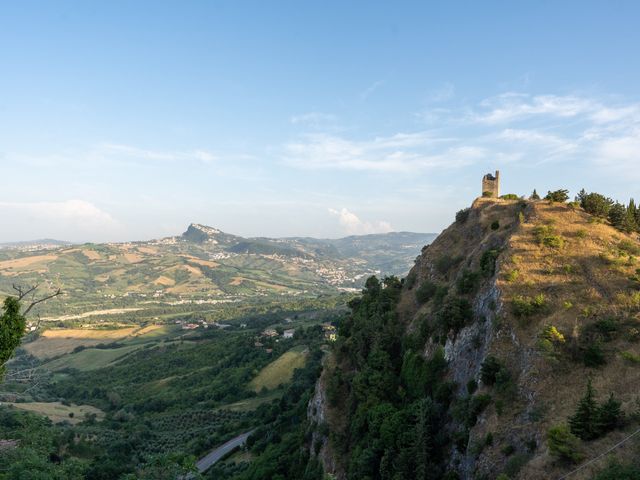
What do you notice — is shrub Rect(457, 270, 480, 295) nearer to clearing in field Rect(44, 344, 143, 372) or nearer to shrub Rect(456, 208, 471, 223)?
shrub Rect(456, 208, 471, 223)

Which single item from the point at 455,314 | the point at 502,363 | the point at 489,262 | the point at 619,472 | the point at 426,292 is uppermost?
the point at 489,262

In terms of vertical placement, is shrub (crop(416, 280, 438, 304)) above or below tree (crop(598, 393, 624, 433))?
above

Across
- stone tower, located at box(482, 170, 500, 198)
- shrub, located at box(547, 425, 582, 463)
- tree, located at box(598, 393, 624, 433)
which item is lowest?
shrub, located at box(547, 425, 582, 463)

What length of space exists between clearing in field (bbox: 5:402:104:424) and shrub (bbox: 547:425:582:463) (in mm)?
113952

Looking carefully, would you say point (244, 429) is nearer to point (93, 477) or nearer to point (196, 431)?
point (196, 431)

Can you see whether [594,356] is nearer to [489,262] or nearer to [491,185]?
[489,262]

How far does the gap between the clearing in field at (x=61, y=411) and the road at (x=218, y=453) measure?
1908 inches

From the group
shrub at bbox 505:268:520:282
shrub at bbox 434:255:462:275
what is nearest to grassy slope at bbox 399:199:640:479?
shrub at bbox 505:268:520:282

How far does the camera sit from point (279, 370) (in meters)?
121

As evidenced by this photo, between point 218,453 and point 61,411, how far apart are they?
62395 millimetres

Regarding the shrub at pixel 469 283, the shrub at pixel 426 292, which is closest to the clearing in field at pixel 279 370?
the shrub at pixel 426 292

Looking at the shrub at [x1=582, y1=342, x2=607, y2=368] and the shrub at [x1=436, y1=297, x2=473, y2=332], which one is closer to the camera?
the shrub at [x1=582, y1=342, x2=607, y2=368]

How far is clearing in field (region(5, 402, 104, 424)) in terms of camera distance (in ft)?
346

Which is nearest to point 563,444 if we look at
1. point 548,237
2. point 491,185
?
point 548,237
